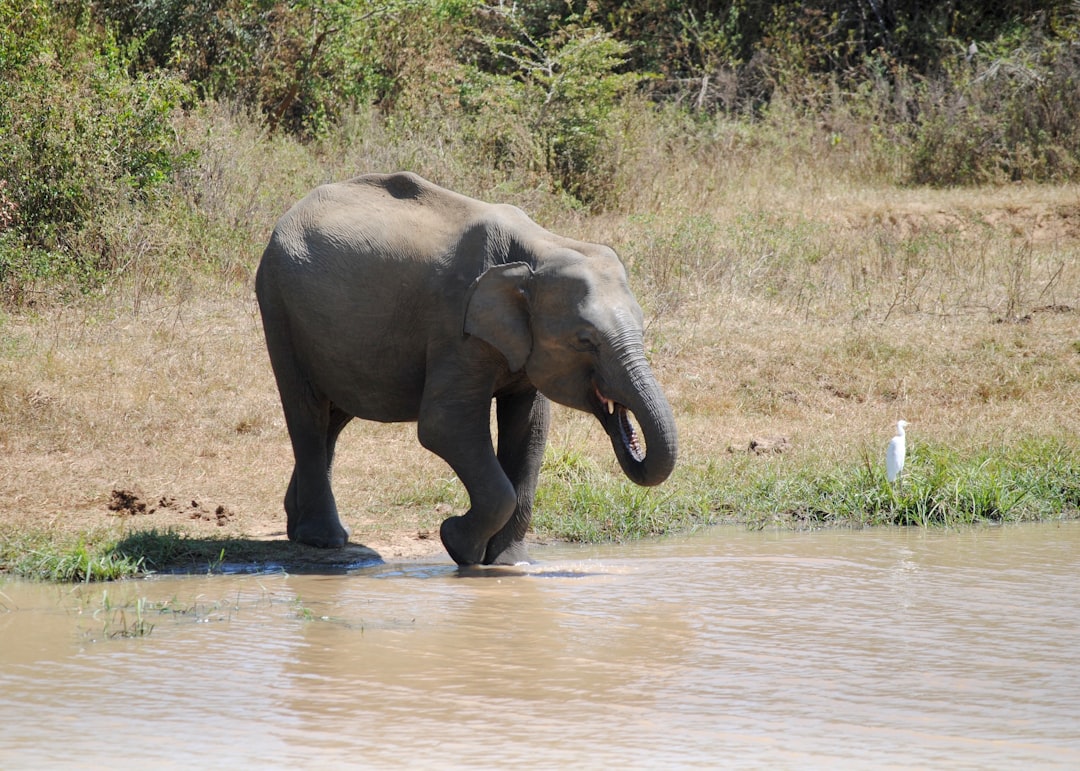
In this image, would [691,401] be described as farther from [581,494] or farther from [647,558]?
[647,558]

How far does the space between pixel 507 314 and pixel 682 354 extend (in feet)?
16.2

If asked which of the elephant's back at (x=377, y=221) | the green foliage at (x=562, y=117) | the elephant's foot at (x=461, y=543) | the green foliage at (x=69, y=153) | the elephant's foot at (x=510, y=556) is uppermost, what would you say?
the green foliage at (x=562, y=117)

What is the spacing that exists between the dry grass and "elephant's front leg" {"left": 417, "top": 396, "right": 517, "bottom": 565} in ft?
3.31

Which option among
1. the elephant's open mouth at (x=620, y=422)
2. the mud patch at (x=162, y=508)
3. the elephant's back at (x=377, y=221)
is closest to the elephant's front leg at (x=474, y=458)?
the elephant's open mouth at (x=620, y=422)

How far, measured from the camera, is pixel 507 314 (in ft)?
23.0

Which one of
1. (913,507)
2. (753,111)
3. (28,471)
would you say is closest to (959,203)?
(753,111)

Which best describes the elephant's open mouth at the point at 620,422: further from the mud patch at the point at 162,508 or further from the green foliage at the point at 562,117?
the green foliage at the point at 562,117

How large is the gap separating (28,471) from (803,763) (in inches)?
243

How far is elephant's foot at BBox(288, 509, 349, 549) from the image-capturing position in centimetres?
773

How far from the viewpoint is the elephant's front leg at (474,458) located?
7.08m

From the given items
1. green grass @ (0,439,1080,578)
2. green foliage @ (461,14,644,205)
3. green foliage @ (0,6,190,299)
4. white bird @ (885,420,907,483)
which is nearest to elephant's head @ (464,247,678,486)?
green grass @ (0,439,1080,578)

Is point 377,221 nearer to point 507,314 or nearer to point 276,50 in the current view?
point 507,314

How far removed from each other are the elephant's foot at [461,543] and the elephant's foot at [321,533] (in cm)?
73

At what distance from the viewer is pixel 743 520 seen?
8.82 metres
